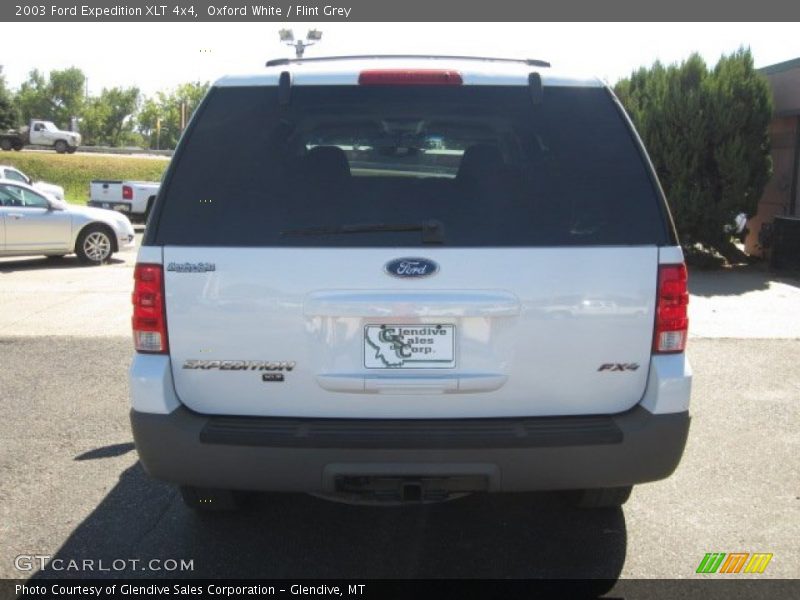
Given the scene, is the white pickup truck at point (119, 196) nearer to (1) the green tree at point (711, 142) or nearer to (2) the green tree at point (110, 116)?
(1) the green tree at point (711, 142)

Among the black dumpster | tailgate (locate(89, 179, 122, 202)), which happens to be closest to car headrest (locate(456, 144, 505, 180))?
the black dumpster

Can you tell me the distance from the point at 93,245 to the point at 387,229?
1345 centimetres

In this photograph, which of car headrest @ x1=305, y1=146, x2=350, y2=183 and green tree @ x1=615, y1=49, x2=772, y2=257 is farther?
green tree @ x1=615, y1=49, x2=772, y2=257

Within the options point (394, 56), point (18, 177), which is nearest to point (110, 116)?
point (18, 177)

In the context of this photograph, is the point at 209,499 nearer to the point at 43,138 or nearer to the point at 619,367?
the point at 619,367

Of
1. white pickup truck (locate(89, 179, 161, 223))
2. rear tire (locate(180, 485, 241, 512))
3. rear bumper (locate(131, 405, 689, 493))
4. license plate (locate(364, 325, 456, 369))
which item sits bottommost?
white pickup truck (locate(89, 179, 161, 223))

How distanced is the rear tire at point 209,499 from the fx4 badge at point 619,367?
5.97 feet

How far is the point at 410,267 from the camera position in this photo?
3.19 metres

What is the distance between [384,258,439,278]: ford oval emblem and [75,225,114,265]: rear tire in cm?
1346

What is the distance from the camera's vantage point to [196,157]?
3.37m

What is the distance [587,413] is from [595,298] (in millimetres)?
449

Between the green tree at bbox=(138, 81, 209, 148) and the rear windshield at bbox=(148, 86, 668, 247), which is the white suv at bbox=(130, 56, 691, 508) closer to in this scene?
the rear windshield at bbox=(148, 86, 668, 247)

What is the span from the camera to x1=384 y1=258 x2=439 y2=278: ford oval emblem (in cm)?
319

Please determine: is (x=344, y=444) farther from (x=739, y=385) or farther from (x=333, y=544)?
(x=739, y=385)
